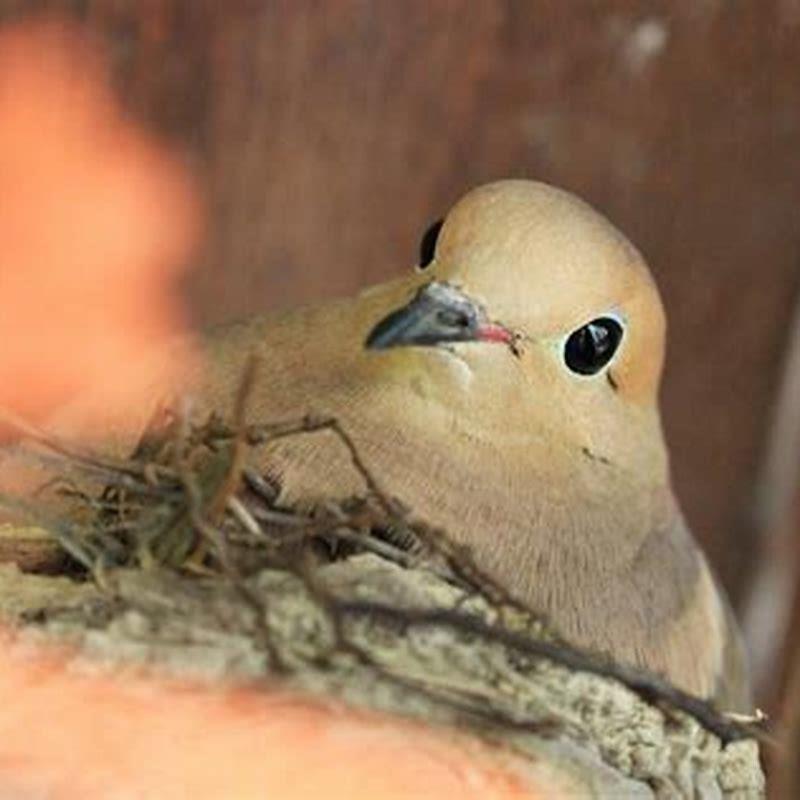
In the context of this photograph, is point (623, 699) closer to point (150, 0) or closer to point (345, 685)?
point (345, 685)

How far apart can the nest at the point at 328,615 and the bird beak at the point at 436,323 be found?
0.44ft

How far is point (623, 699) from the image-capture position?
85.0 inches

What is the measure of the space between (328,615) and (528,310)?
19.7 inches

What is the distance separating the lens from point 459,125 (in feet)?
10.3

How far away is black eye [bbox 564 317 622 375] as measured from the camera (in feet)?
8.23

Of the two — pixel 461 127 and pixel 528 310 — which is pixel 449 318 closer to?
pixel 528 310

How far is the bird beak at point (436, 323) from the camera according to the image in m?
2.36

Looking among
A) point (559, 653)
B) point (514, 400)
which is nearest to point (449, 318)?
point (514, 400)

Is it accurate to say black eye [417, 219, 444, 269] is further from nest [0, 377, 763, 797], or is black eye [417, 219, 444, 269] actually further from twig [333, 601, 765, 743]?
twig [333, 601, 765, 743]

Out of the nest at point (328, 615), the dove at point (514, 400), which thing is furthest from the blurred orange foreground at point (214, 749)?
the dove at point (514, 400)

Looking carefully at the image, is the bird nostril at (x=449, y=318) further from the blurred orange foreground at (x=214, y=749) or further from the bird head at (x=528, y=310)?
the blurred orange foreground at (x=214, y=749)

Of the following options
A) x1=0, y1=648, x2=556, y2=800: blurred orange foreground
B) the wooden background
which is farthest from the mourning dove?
the wooden background

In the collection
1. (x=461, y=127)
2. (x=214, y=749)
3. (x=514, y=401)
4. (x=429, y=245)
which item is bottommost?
(x=214, y=749)

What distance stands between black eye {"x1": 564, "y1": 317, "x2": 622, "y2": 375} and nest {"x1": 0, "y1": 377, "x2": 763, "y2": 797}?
1.06 ft
